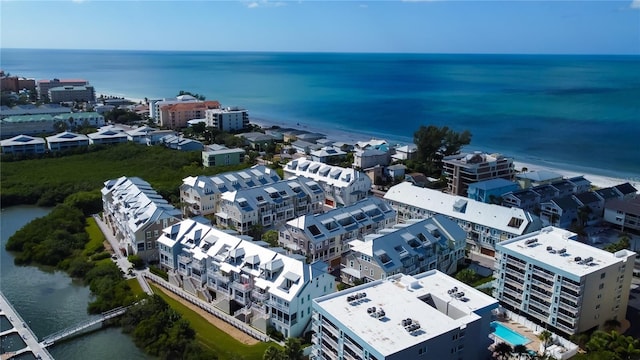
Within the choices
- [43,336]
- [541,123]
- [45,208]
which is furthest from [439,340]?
[541,123]

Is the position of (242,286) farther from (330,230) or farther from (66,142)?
(66,142)

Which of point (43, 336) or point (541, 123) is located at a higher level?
point (541, 123)

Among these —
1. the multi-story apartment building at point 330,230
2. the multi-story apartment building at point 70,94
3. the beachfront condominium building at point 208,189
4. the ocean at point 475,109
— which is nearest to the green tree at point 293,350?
the multi-story apartment building at point 330,230

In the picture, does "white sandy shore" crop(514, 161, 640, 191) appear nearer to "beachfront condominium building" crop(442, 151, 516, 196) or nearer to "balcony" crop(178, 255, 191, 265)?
"beachfront condominium building" crop(442, 151, 516, 196)

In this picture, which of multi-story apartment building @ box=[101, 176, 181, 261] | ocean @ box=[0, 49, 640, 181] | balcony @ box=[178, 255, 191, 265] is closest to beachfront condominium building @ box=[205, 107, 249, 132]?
ocean @ box=[0, 49, 640, 181]

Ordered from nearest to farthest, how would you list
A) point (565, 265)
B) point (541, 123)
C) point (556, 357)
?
1. point (556, 357)
2. point (565, 265)
3. point (541, 123)

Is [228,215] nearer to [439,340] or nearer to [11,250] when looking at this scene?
[11,250]

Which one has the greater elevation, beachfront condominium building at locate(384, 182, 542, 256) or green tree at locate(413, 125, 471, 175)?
green tree at locate(413, 125, 471, 175)
